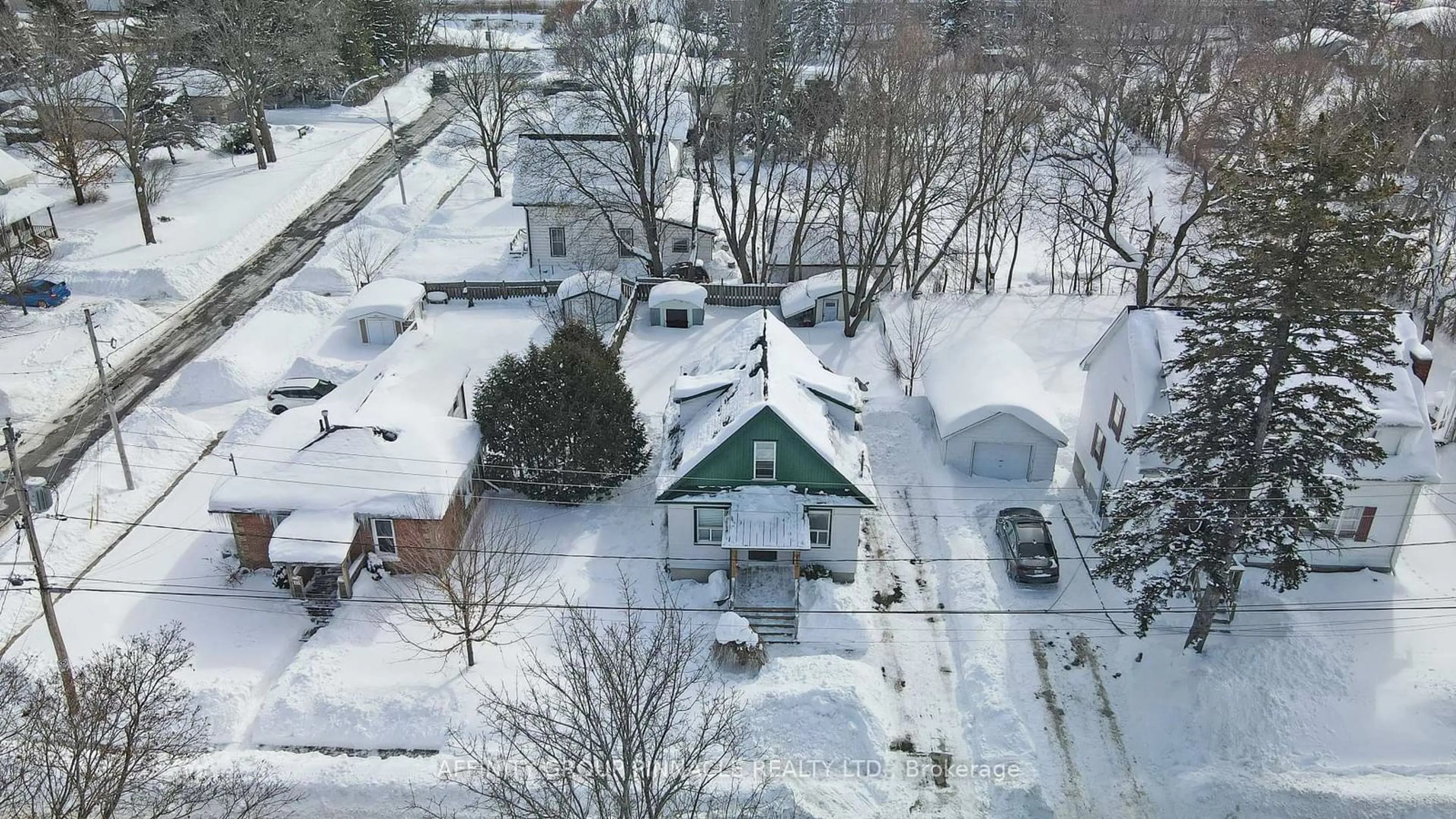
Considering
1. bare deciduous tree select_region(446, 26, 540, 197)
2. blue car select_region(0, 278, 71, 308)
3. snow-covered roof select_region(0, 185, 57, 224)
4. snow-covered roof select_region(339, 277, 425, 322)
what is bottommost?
blue car select_region(0, 278, 71, 308)

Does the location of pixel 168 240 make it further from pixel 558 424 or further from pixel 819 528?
pixel 819 528

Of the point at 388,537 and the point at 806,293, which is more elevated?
the point at 806,293

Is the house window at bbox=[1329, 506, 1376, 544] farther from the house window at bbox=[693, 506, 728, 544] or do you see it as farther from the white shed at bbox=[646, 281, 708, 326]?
the white shed at bbox=[646, 281, 708, 326]

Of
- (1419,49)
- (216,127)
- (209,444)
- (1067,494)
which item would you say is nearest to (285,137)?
(216,127)

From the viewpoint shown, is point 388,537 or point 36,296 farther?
point 36,296

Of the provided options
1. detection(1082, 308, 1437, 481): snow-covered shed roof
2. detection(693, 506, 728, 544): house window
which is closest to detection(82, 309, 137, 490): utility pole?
detection(693, 506, 728, 544): house window

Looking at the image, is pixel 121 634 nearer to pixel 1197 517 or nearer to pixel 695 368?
pixel 695 368

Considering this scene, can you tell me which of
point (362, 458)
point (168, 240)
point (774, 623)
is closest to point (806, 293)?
point (774, 623)
